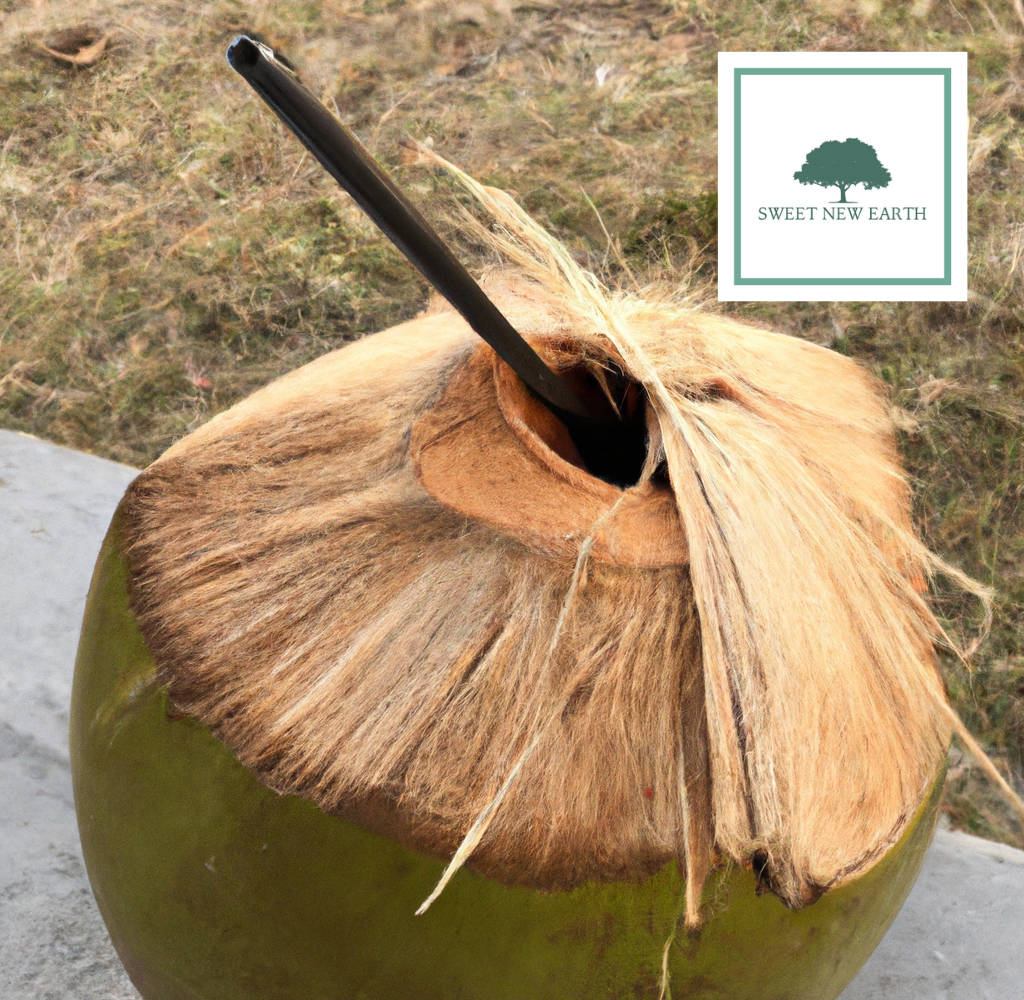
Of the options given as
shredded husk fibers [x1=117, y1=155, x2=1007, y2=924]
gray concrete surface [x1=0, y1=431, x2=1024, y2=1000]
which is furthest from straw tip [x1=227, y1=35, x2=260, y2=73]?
gray concrete surface [x1=0, y1=431, x2=1024, y2=1000]

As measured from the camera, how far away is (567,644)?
91cm

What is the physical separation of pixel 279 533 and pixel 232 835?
0.25 metres

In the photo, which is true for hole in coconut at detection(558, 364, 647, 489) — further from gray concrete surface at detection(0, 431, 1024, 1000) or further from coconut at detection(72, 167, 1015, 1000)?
gray concrete surface at detection(0, 431, 1024, 1000)

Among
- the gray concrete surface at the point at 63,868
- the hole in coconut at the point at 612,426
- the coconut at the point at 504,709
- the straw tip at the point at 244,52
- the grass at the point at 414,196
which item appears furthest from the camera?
the grass at the point at 414,196

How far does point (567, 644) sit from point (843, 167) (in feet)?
6.71

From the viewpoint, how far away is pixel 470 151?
3.26 m

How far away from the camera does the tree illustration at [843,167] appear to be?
8.64ft

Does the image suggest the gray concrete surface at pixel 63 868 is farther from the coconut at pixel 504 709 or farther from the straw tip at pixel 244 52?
the straw tip at pixel 244 52

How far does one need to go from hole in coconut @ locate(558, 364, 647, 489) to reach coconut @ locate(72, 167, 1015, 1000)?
2 cm

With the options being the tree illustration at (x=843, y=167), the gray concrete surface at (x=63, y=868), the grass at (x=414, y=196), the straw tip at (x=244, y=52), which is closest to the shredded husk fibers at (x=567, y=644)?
the straw tip at (x=244, y=52)

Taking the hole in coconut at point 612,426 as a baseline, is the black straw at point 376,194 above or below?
above

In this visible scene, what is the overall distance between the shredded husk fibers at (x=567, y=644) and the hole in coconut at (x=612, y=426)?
0.03 m

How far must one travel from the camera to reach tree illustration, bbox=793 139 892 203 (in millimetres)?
2633

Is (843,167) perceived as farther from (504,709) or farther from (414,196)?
(504,709)
